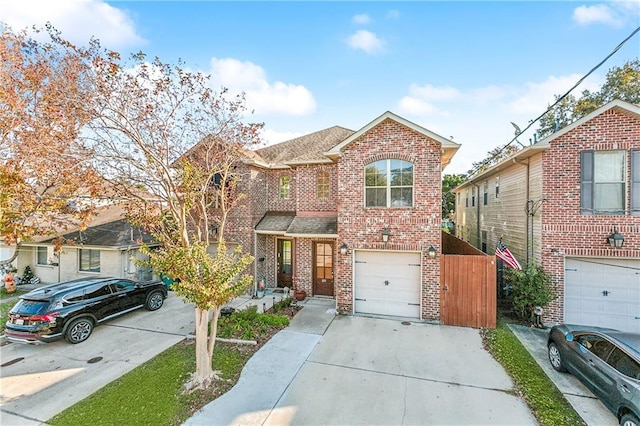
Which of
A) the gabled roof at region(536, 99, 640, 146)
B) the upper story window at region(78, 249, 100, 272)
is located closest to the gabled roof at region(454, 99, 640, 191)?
the gabled roof at region(536, 99, 640, 146)

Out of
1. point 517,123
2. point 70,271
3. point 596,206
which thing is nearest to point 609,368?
point 596,206

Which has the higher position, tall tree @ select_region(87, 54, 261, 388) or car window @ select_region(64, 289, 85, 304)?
tall tree @ select_region(87, 54, 261, 388)

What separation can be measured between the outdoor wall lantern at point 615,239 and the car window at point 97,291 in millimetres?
15959

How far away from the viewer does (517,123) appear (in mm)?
13531

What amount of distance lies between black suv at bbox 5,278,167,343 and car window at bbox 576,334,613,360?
13.0 meters

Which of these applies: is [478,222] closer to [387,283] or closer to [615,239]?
[615,239]

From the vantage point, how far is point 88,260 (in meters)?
14.0

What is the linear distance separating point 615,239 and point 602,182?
172 centimetres

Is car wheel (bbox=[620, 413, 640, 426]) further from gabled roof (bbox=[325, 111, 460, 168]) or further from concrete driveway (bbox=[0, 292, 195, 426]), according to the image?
concrete driveway (bbox=[0, 292, 195, 426])

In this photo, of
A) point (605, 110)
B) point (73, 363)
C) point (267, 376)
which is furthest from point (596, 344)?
point (73, 363)

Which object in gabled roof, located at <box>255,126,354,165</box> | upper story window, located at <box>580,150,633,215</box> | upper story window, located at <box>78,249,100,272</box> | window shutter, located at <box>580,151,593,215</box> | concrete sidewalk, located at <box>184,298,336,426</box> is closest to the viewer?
concrete sidewalk, located at <box>184,298,336,426</box>

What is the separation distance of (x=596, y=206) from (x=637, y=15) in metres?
5.00

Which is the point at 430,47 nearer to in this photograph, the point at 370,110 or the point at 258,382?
the point at 370,110

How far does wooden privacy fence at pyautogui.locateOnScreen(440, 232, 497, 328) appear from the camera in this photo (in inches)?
356
